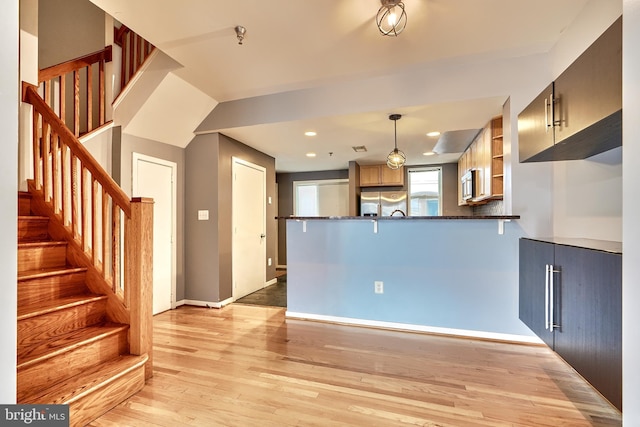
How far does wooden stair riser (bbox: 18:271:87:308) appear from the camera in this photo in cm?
184

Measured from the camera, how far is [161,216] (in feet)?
11.9

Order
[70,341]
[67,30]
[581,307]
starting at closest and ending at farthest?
[581,307] < [70,341] < [67,30]

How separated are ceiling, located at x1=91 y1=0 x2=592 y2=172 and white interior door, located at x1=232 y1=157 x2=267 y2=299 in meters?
0.69

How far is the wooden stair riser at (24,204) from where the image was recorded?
93.7 inches

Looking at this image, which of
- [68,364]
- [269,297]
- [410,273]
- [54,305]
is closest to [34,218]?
[54,305]

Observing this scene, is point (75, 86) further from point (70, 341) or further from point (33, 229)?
point (70, 341)

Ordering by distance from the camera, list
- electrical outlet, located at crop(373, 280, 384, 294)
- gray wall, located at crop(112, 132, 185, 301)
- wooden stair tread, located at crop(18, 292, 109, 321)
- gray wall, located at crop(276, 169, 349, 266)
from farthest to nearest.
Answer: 1. gray wall, located at crop(276, 169, 349, 266)
2. gray wall, located at crop(112, 132, 185, 301)
3. electrical outlet, located at crop(373, 280, 384, 294)
4. wooden stair tread, located at crop(18, 292, 109, 321)

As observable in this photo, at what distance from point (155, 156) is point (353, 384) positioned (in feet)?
11.0

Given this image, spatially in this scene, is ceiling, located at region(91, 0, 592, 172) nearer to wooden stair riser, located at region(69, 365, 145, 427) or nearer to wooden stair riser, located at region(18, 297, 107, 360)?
wooden stair riser, located at region(18, 297, 107, 360)

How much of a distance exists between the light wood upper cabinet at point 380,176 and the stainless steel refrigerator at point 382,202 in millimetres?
193

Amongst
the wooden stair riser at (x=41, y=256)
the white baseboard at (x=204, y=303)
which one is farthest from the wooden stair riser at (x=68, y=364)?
the white baseboard at (x=204, y=303)

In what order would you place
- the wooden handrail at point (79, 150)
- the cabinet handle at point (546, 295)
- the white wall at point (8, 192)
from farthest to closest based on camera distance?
1. the wooden handrail at point (79, 150)
2. the cabinet handle at point (546, 295)
3. the white wall at point (8, 192)

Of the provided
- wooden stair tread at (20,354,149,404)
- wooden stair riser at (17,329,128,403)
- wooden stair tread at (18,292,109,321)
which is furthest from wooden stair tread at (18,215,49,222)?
wooden stair tread at (20,354,149,404)

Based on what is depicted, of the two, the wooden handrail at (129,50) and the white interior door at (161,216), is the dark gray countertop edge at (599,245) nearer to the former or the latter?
the white interior door at (161,216)
